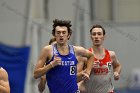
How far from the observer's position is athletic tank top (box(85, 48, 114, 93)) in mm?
6871

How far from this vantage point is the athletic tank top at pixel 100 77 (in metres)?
6.87

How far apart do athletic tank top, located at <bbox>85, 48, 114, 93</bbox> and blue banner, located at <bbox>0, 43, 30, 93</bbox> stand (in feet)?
16.6

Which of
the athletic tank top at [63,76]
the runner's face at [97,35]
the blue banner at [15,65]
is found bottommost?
the blue banner at [15,65]

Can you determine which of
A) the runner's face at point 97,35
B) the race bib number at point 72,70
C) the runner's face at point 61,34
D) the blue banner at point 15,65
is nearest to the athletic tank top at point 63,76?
the race bib number at point 72,70

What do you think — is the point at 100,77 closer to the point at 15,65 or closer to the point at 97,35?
the point at 97,35

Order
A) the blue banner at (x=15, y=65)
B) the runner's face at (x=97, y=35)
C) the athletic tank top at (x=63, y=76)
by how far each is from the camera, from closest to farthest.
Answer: the athletic tank top at (x=63, y=76)
the runner's face at (x=97, y=35)
the blue banner at (x=15, y=65)

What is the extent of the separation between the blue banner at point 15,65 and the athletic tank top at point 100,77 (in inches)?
199

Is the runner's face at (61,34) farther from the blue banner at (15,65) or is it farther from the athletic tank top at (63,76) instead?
the blue banner at (15,65)

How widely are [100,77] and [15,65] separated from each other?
517 cm

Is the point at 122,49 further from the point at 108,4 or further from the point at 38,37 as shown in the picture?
the point at 38,37

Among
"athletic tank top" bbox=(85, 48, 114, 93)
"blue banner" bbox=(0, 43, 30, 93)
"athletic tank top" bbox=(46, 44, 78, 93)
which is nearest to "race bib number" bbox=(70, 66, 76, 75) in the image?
"athletic tank top" bbox=(46, 44, 78, 93)

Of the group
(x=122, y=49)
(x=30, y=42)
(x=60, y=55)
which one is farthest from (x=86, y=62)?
(x=122, y=49)

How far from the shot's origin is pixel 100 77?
6.89m

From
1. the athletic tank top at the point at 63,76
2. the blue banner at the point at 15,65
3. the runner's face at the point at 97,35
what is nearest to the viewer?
the athletic tank top at the point at 63,76
